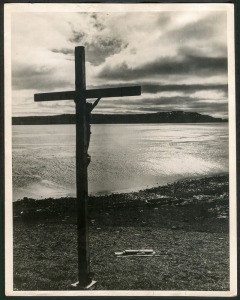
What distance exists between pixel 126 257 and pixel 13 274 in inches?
26.5

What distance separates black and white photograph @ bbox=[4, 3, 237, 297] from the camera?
2.32 meters

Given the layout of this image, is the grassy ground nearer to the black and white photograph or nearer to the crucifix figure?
the black and white photograph

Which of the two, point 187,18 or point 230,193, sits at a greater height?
point 187,18

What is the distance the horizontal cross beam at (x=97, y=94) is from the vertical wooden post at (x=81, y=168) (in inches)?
1.8

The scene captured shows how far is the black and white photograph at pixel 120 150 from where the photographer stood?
232 cm

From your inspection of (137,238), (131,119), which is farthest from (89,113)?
(137,238)

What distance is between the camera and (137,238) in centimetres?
237

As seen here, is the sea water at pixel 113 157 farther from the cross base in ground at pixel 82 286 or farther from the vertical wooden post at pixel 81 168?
the cross base in ground at pixel 82 286

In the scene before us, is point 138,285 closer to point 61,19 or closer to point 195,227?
point 195,227

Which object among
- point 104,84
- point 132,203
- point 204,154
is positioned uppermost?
Result: point 104,84

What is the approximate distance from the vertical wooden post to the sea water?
10 cm

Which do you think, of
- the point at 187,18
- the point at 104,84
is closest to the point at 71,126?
the point at 104,84

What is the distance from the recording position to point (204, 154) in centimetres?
237

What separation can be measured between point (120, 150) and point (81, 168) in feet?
0.85
